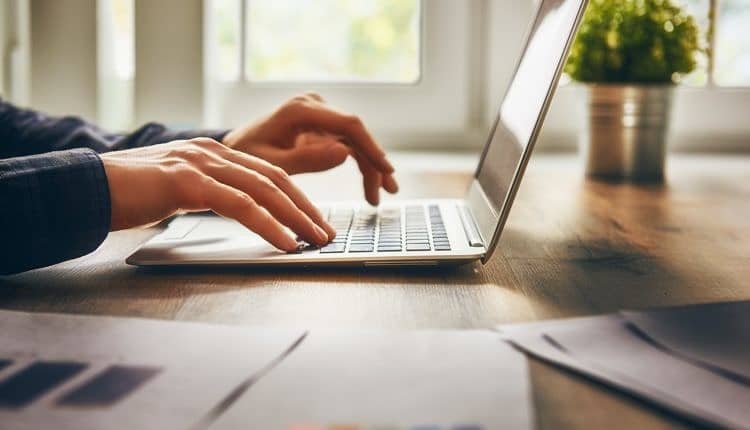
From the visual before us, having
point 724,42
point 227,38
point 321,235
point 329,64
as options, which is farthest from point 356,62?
point 321,235

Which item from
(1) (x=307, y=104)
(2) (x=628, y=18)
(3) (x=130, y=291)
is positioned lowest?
(3) (x=130, y=291)

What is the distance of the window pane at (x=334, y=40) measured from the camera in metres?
1.76

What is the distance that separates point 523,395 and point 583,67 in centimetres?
104

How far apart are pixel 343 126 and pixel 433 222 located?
0.20 m

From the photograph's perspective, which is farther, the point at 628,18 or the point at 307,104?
the point at 628,18

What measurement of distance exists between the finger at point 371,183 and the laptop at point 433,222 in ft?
0.04

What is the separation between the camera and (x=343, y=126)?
100 cm

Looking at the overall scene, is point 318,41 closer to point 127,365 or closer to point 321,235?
point 321,235

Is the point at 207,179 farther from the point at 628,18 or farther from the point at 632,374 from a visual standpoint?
the point at 628,18

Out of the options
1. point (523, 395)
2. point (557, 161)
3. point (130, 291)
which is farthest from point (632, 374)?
point (557, 161)

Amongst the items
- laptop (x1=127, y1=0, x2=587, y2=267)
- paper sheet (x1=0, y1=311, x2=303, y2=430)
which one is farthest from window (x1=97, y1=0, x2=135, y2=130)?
paper sheet (x1=0, y1=311, x2=303, y2=430)

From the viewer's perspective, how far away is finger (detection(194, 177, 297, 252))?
0.71 m

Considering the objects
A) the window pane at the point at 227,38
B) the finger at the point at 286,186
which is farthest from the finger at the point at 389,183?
the window pane at the point at 227,38

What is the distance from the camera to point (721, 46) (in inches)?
69.0
